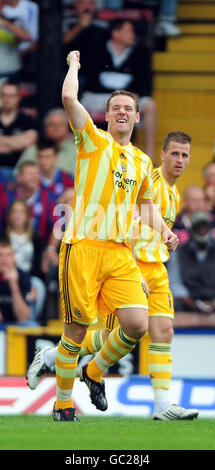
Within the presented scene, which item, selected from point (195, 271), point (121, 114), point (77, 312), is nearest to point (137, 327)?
point (77, 312)

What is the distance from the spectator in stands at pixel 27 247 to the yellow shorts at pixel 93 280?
4.10 metres

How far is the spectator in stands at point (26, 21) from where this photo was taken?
1348 centimetres

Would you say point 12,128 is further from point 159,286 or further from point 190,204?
point 159,286

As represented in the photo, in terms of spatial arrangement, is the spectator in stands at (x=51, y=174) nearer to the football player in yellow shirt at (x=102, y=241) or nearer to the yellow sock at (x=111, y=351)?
the yellow sock at (x=111, y=351)

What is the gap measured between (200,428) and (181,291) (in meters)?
4.55

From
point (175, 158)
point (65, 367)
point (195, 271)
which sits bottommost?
point (65, 367)

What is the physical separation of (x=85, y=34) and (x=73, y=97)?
6.85 meters

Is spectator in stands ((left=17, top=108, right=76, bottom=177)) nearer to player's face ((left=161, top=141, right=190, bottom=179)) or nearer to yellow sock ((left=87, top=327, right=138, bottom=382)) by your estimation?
player's face ((left=161, top=141, right=190, bottom=179))

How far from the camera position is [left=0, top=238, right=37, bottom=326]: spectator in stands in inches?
444

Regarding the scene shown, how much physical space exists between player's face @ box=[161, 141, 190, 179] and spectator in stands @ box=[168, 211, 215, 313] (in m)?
3.17

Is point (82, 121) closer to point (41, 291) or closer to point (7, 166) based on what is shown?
point (41, 291)

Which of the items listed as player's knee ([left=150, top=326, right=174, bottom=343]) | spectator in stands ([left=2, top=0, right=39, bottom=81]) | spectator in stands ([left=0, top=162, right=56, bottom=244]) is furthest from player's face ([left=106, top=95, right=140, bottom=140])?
spectator in stands ([left=2, top=0, right=39, bottom=81])

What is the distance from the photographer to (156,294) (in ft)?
27.5
